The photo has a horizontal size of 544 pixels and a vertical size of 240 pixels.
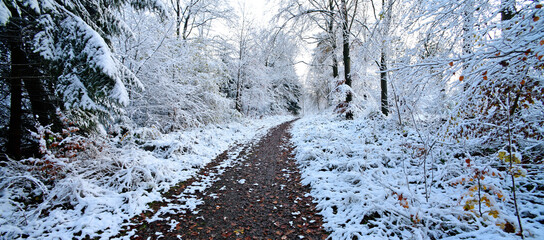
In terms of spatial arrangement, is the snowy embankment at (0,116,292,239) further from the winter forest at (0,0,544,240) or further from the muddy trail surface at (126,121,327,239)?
the muddy trail surface at (126,121,327,239)

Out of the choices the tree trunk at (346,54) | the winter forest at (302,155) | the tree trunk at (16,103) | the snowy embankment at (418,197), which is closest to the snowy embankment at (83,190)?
the winter forest at (302,155)

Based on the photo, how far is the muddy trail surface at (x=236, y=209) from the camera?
3189 mm

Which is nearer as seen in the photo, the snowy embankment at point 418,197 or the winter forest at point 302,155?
the snowy embankment at point 418,197

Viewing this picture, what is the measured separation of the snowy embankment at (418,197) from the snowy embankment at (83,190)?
11.3 ft

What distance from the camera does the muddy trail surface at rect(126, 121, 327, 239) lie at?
319 cm

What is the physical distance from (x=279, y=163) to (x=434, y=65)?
4681 mm

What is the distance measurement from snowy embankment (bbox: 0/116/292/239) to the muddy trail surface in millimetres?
401

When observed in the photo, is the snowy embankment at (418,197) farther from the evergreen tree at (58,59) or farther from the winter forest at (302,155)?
the evergreen tree at (58,59)

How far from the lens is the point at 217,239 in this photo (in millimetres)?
3061

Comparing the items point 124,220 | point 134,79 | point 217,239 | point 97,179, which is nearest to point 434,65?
point 217,239

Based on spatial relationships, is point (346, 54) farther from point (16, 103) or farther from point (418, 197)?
point (16, 103)

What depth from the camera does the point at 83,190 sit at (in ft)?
12.1

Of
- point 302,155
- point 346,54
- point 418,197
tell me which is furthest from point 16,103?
point 346,54

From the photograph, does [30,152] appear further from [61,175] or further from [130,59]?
[130,59]
